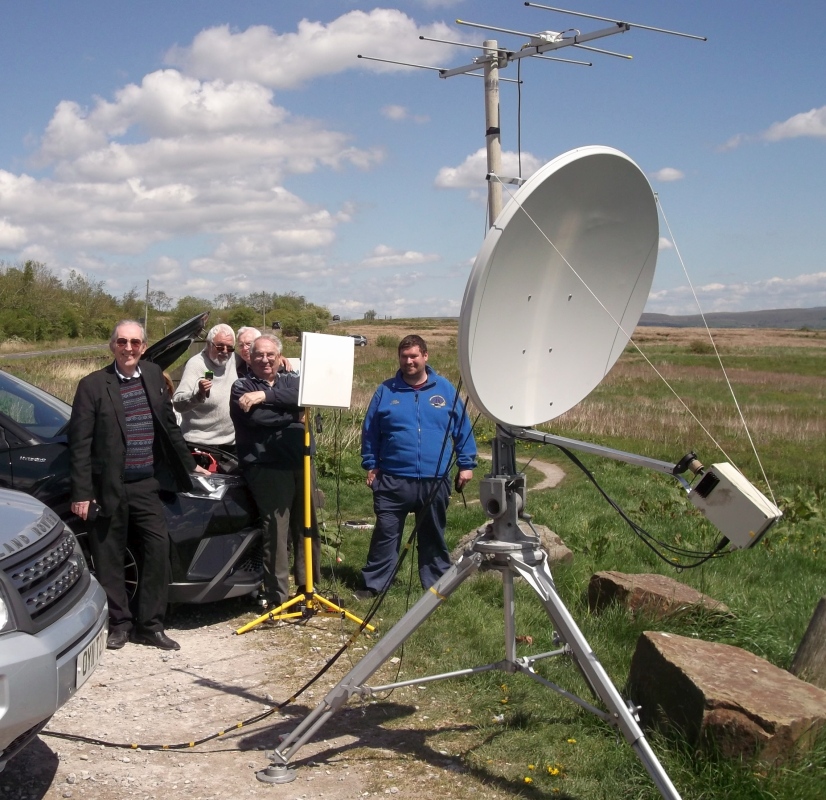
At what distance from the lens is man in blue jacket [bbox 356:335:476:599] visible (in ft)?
22.5

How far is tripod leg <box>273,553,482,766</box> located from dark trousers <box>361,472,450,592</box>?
2729mm

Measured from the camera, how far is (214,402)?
7.30 meters

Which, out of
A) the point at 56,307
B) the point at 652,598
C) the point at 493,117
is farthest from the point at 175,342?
the point at 56,307

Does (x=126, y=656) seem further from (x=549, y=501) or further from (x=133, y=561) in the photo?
(x=549, y=501)

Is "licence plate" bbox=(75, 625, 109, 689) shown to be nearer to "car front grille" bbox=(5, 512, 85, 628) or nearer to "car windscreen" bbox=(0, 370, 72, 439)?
"car front grille" bbox=(5, 512, 85, 628)

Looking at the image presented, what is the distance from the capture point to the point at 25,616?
3.59 meters

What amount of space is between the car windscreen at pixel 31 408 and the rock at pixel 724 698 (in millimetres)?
4242

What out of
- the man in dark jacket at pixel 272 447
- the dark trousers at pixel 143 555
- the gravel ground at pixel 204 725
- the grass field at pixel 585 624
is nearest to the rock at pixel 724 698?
the grass field at pixel 585 624

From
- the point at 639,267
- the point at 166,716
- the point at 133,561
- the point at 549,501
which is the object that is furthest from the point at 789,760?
the point at 549,501

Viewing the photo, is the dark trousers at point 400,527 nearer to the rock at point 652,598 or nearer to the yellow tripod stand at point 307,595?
the yellow tripod stand at point 307,595

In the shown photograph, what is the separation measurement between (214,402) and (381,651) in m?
3.71

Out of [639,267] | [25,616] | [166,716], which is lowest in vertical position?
[166,716]

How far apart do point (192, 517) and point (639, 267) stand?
3.53 metres

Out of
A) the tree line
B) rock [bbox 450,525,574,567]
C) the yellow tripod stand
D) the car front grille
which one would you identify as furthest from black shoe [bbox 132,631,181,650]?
the tree line
